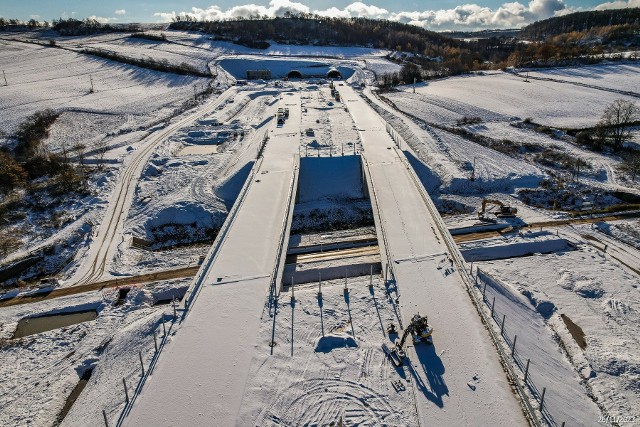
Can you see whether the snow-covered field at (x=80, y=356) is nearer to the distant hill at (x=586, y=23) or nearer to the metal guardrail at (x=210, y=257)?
the metal guardrail at (x=210, y=257)

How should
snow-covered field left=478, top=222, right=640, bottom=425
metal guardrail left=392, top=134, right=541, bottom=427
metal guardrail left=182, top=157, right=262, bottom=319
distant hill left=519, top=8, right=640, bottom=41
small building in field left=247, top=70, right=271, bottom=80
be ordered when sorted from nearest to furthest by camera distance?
metal guardrail left=392, top=134, right=541, bottom=427, snow-covered field left=478, top=222, right=640, bottom=425, metal guardrail left=182, top=157, right=262, bottom=319, small building in field left=247, top=70, right=271, bottom=80, distant hill left=519, top=8, right=640, bottom=41

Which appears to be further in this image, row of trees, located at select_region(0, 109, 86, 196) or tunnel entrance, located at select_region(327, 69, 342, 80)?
tunnel entrance, located at select_region(327, 69, 342, 80)

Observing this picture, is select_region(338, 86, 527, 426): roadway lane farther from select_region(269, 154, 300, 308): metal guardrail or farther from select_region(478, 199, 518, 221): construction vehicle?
select_region(269, 154, 300, 308): metal guardrail

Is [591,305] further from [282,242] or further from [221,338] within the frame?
[221,338]

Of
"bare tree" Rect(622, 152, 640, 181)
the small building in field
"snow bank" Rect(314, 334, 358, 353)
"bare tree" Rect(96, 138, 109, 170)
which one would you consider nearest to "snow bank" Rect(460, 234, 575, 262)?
"snow bank" Rect(314, 334, 358, 353)

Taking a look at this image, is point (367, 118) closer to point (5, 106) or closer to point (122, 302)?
point (122, 302)

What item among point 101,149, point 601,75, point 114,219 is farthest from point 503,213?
point 601,75

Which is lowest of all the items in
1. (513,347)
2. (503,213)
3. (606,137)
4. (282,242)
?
(513,347)
